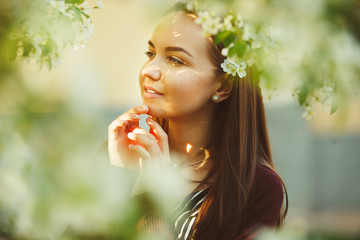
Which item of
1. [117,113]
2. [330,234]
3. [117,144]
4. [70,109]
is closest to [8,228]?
[70,109]

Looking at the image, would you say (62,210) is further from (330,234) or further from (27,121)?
(330,234)

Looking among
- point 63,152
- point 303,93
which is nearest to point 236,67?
point 303,93

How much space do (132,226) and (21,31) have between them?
0.63 metres

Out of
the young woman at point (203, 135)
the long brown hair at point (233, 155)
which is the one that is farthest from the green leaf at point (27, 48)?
the long brown hair at point (233, 155)

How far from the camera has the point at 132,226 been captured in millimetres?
513

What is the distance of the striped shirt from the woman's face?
346 mm

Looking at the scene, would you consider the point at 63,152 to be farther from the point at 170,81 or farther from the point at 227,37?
the point at 170,81

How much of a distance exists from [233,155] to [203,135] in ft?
0.67

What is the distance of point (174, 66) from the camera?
1.75 m

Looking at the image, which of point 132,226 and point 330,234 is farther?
point 330,234

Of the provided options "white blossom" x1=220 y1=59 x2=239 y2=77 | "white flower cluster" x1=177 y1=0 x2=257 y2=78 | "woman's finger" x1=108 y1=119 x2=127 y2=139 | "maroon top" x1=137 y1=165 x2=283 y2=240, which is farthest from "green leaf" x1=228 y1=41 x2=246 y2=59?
"woman's finger" x1=108 y1=119 x2=127 y2=139

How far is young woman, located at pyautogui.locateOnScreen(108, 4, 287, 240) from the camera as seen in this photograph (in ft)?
5.64

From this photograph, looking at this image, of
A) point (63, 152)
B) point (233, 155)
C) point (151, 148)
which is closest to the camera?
point (63, 152)

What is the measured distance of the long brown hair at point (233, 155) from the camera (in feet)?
5.66
